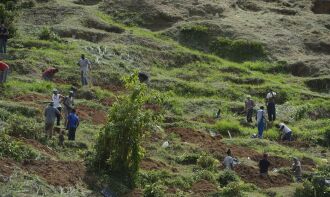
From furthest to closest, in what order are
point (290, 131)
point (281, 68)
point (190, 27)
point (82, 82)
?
point (190, 27) < point (281, 68) < point (82, 82) < point (290, 131)

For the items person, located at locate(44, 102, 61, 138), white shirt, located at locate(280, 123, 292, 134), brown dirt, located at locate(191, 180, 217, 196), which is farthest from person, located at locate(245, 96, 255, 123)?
person, located at locate(44, 102, 61, 138)

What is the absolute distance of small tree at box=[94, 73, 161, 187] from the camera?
68.8 ft

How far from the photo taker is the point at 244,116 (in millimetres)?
32938

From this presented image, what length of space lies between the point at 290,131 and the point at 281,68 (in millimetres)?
12551

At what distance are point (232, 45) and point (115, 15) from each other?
28.0ft

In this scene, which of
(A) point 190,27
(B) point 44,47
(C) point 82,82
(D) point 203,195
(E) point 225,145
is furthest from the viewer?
(A) point 190,27

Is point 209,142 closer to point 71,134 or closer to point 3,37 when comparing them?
point 71,134

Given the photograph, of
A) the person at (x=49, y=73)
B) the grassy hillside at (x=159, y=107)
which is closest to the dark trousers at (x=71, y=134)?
the grassy hillside at (x=159, y=107)

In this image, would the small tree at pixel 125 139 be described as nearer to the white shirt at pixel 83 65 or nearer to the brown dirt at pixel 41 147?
the brown dirt at pixel 41 147

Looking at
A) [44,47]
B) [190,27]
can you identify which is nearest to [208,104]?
[44,47]

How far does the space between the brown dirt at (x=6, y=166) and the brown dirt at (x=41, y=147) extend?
1.94m

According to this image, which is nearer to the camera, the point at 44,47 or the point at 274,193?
the point at 274,193

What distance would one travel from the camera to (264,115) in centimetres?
2945

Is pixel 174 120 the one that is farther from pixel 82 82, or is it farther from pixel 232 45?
pixel 232 45
